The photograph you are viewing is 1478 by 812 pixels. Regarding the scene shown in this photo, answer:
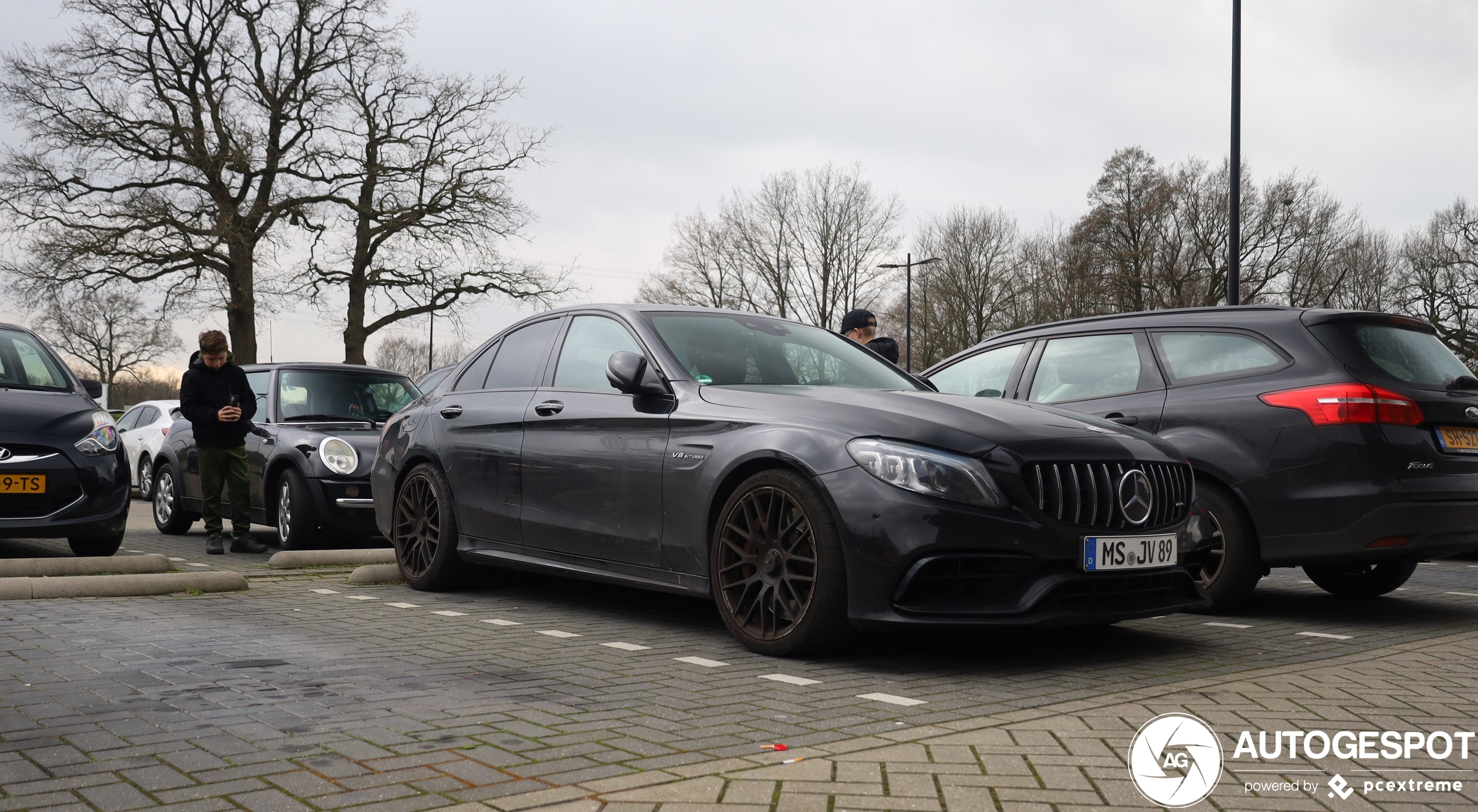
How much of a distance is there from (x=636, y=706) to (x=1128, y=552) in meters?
2.09

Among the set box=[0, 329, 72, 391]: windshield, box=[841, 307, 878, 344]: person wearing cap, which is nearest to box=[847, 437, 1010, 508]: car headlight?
box=[841, 307, 878, 344]: person wearing cap

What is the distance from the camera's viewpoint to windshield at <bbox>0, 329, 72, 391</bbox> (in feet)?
29.3

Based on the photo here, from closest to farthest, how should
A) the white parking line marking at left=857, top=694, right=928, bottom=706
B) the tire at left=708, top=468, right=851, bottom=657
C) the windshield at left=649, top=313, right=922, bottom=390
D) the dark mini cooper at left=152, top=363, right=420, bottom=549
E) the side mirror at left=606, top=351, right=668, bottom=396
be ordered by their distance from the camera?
the white parking line marking at left=857, top=694, right=928, bottom=706 < the tire at left=708, top=468, right=851, bottom=657 < the side mirror at left=606, top=351, right=668, bottom=396 < the windshield at left=649, top=313, right=922, bottom=390 < the dark mini cooper at left=152, top=363, right=420, bottom=549

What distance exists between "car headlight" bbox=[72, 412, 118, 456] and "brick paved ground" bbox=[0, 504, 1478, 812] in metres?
2.11

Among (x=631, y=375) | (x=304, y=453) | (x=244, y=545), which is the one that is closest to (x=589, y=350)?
(x=631, y=375)

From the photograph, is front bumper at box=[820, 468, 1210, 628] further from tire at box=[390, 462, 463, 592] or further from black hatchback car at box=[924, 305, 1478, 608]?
tire at box=[390, 462, 463, 592]

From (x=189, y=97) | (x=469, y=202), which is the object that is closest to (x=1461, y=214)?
(x=469, y=202)

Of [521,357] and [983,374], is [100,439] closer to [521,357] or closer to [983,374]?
[521,357]

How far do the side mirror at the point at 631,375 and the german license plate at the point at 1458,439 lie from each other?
3959 mm

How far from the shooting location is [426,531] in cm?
740

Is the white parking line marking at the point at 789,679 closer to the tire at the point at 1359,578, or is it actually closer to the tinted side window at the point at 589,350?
the tinted side window at the point at 589,350

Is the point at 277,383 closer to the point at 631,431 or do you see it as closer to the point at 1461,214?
the point at 631,431

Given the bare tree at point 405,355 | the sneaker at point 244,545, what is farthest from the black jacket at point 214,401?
the bare tree at point 405,355

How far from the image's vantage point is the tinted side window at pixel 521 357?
698 cm
